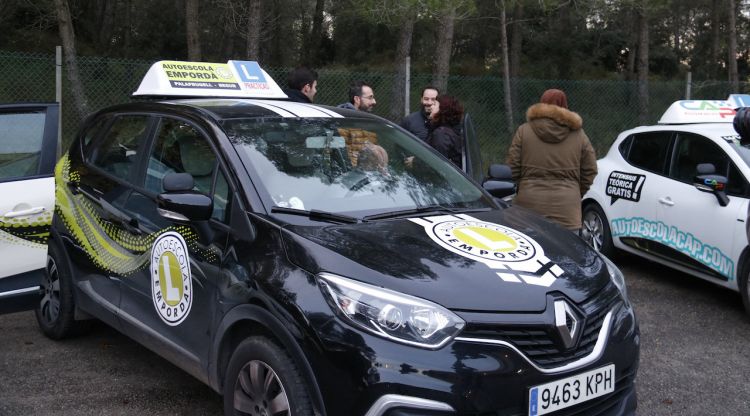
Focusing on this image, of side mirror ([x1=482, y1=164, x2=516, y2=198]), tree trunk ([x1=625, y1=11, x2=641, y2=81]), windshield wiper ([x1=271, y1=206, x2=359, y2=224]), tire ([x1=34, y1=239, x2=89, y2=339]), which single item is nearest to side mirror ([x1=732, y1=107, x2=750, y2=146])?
side mirror ([x1=482, y1=164, x2=516, y2=198])

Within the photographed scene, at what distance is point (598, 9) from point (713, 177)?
9498 millimetres

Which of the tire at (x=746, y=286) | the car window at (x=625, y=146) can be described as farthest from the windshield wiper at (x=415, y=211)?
the car window at (x=625, y=146)

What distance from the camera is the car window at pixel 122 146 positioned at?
4309 mm

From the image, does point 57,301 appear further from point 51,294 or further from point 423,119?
point 423,119

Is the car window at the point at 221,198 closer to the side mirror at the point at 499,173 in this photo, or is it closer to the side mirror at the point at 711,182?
the side mirror at the point at 499,173

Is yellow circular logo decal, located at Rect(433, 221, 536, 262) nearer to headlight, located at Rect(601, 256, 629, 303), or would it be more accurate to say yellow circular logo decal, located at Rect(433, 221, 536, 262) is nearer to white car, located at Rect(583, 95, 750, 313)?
headlight, located at Rect(601, 256, 629, 303)

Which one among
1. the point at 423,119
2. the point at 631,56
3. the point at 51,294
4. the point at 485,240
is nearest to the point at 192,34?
the point at 423,119

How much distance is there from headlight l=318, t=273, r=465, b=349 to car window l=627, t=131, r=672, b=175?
4.86 metres

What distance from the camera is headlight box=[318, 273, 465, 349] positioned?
8.93 feet

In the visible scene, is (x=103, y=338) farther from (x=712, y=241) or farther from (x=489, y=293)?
(x=712, y=241)

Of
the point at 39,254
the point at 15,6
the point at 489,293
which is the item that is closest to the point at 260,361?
the point at 489,293

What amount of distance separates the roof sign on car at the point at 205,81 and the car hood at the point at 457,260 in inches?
85.9

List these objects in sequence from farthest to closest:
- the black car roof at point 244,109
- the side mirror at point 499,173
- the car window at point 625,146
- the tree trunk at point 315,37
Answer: the tree trunk at point 315,37 → the car window at point 625,146 → the side mirror at point 499,173 → the black car roof at point 244,109

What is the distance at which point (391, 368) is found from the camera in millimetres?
2668
